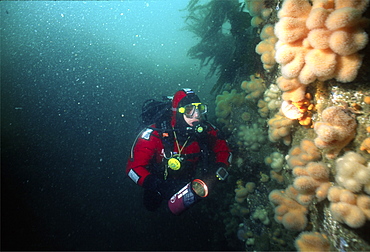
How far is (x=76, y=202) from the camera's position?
394 inches

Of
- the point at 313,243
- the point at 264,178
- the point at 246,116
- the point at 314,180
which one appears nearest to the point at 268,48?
the point at 246,116

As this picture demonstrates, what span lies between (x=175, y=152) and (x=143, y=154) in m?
0.78

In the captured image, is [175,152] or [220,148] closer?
[175,152]

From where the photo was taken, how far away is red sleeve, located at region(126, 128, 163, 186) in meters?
4.34

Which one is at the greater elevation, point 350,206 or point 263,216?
point 350,206

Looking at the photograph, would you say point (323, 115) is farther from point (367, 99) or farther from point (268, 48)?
point (268, 48)

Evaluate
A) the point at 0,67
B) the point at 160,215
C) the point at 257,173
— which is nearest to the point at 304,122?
the point at 257,173

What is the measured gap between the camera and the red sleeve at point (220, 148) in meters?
4.66

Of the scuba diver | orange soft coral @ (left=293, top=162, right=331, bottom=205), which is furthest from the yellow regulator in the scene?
orange soft coral @ (left=293, top=162, right=331, bottom=205)

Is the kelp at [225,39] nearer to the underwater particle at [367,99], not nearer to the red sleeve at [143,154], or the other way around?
the red sleeve at [143,154]

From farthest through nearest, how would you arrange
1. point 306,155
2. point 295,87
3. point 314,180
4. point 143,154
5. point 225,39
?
point 225,39 → point 143,154 → point 306,155 → point 295,87 → point 314,180

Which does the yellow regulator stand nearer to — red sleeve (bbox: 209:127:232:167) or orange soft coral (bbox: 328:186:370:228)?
red sleeve (bbox: 209:127:232:167)

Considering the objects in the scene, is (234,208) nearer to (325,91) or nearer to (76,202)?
(325,91)

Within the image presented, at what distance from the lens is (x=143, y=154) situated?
14.9 ft
